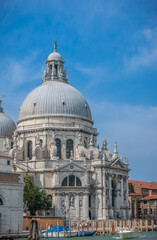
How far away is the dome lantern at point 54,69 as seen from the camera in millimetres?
73250

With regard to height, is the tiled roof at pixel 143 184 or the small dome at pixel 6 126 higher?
the small dome at pixel 6 126

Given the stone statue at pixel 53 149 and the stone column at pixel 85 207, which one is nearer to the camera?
the stone column at pixel 85 207

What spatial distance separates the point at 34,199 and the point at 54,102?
758 inches

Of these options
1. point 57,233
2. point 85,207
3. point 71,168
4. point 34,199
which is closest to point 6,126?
point 71,168

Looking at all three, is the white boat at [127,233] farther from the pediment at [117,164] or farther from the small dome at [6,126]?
the small dome at [6,126]

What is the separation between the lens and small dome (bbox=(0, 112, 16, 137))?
73.3m

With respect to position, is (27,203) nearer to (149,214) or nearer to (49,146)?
(49,146)

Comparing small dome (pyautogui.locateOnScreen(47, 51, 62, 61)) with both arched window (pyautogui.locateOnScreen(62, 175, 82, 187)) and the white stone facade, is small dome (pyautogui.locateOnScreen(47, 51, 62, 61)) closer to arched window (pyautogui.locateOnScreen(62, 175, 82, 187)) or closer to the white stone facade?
the white stone facade

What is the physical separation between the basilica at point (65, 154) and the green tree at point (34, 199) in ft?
10.8

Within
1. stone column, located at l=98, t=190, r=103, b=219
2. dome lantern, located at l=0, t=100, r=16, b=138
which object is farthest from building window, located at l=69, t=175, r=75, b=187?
dome lantern, located at l=0, t=100, r=16, b=138

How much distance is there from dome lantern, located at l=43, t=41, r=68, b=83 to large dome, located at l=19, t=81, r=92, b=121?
155cm

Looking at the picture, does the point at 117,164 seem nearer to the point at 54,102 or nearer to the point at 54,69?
the point at 54,102

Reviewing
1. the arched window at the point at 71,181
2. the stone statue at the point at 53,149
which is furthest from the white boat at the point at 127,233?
the stone statue at the point at 53,149

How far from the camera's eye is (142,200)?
76688mm
